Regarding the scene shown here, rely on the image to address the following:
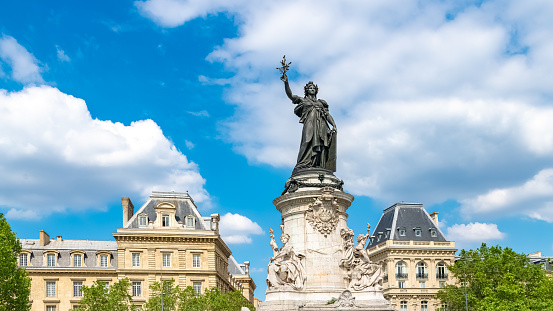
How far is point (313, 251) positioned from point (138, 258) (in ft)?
149

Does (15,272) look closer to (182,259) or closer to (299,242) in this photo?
(299,242)

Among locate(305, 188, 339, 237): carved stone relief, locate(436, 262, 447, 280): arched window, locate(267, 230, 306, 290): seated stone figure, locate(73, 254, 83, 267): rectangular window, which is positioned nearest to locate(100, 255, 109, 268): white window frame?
locate(73, 254, 83, 267): rectangular window

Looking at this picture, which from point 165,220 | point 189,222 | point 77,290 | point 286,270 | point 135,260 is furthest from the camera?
point 189,222

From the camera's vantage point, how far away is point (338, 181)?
98.2ft

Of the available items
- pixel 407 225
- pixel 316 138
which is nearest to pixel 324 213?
pixel 316 138

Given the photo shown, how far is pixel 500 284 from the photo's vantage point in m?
54.3

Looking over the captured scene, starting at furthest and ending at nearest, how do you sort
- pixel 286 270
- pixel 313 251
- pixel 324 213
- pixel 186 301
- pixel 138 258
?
pixel 138 258 → pixel 186 301 → pixel 324 213 → pixel 313 251 → pixel 286 270

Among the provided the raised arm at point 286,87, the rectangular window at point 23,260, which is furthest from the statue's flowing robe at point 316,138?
the rectangular window at point 23,260

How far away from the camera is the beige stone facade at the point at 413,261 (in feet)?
264

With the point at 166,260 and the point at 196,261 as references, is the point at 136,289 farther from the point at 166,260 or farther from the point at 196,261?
the point at 196,261

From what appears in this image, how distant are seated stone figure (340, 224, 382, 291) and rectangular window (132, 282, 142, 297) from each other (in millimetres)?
45152

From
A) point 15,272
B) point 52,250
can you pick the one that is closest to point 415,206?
point 52,250

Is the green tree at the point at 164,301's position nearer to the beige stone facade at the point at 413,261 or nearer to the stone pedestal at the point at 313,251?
the stone pedestal at the point at 313,251

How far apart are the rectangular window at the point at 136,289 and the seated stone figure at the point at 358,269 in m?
45.2
